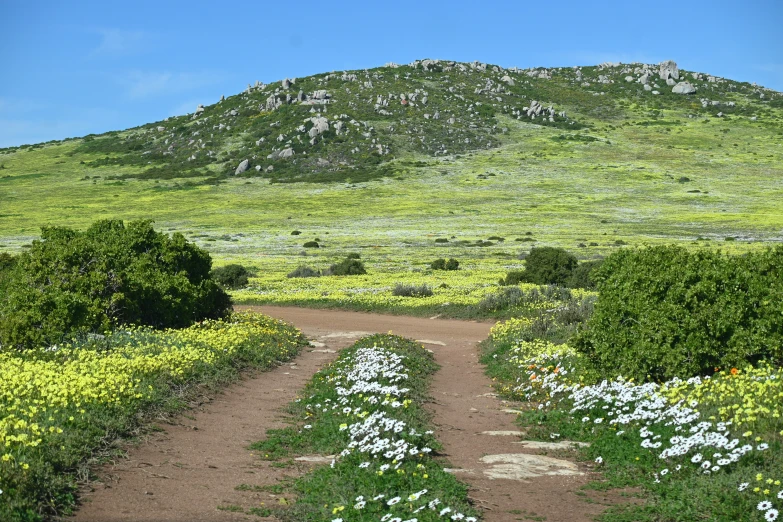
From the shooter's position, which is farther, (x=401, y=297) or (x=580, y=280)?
(x=580, y=280)

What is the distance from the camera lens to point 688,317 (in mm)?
12164

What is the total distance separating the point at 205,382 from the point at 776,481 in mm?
10058

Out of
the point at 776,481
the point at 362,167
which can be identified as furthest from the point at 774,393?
the point at 362,167

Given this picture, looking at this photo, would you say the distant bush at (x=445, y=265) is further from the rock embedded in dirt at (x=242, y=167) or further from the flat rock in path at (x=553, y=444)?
the rock embedded in dirt at (x=242, y=167)

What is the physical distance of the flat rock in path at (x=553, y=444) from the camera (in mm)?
10422

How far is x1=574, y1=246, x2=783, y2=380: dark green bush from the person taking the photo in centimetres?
1188

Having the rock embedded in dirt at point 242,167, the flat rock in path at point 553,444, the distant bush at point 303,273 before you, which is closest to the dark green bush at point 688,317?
the flat rock in path at point 553,444

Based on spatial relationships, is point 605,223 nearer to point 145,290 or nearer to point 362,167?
point 362,167

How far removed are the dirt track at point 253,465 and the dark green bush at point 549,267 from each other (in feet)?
59.5

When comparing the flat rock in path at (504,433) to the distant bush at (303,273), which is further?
the distant bush at (303,273)

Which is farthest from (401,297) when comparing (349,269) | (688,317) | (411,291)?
(688,317)

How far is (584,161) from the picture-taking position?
136m

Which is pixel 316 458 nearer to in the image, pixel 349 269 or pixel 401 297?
pixel 401 297

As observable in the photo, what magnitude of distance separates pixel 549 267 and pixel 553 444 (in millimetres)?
24277
